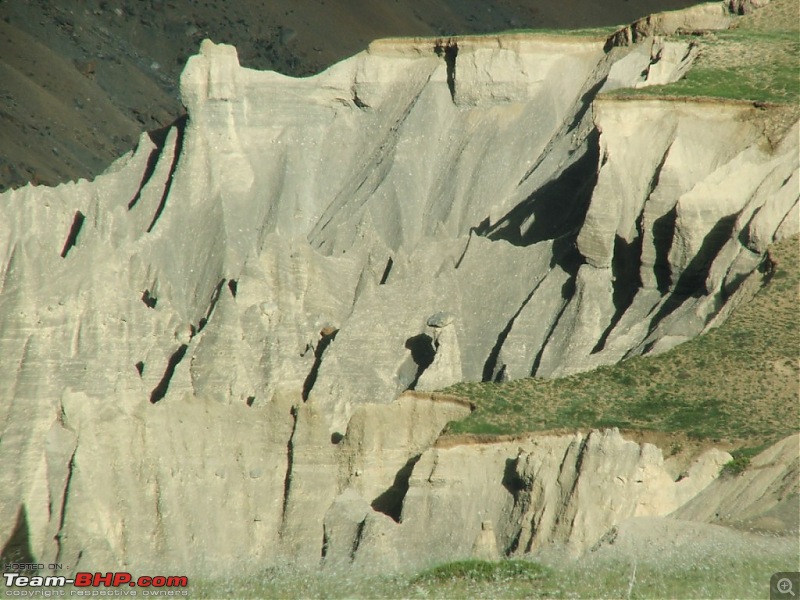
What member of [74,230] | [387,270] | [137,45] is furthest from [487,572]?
[137,45]

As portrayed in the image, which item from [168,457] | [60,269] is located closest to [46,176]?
[60,269]

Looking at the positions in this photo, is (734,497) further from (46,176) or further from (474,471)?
(46,176)

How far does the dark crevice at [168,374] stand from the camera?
52688 millimetres

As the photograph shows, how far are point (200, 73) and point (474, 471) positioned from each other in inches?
1379

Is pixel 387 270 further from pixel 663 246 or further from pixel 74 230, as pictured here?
pixel 74 230

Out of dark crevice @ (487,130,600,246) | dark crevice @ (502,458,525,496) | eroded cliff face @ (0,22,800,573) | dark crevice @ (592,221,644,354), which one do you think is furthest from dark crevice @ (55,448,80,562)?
dark crevice @ (487,130,600,246)

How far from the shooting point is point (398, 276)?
192 feet

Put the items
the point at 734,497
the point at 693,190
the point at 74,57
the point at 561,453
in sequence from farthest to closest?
1. the point at 74,57
2. the point at 693,190
3. the point at 561,453
4. the point at 734,497

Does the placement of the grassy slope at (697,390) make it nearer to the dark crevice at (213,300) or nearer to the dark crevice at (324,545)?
the dark crevice at (324,545)

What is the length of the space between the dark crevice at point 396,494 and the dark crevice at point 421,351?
9.68m
